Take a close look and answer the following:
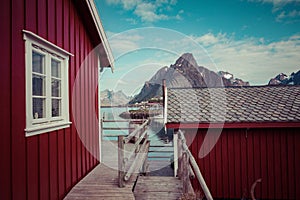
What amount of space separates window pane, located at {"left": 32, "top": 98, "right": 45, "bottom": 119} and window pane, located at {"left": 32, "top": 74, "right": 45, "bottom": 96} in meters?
0.09

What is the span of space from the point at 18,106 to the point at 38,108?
491 millimetres

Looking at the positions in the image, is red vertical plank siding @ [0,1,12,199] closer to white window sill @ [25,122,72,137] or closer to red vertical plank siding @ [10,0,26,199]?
red vertical plank siding @ [10,0,26,199]

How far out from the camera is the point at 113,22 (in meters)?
22.6

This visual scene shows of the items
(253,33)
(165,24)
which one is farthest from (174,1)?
Result: (253,33)

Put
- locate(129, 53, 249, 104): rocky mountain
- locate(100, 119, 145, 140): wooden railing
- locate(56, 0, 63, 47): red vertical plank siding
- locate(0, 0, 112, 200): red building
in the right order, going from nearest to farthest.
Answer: locate(0, 0, 112, 200): red building, locate(56, 0, 63, 47): red vertical plank siding, locate(100, 119, 145, 140): wooden railing, locate(129, 53, 249, 104): rocky mountain

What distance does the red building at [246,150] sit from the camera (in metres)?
6.42

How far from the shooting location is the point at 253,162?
6523mm

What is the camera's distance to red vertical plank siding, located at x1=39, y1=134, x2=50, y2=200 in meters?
2.82

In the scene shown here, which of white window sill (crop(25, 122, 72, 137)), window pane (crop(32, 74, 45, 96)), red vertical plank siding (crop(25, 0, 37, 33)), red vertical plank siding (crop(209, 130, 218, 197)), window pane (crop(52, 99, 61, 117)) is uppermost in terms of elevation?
red vertical plank siding (crop(25, 0, 37, 33))

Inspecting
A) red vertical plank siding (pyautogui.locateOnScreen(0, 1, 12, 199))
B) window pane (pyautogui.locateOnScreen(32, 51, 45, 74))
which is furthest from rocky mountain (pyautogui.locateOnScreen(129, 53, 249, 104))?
red vertical plank siding (pyautogui.locateOnScreen(0, 1, 12, 199))

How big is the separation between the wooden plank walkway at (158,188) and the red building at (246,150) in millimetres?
2074

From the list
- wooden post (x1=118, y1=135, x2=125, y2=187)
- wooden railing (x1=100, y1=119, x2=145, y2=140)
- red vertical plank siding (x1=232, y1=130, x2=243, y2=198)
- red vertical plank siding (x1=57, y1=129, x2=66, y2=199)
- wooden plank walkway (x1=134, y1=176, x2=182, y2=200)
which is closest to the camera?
red vertical plank siding (x1=57, y1=129, x2=66, y2=199)

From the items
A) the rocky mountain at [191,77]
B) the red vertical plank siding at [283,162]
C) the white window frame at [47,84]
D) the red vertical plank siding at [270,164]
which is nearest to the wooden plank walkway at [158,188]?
the white window frame at [47,84]

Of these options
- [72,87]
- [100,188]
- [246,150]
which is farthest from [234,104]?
[72,87]
